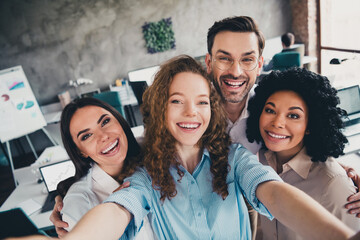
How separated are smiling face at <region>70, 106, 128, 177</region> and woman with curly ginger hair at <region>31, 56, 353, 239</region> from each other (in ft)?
0.61

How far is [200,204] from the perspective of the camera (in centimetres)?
98

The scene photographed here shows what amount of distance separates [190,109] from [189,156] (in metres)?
0.28

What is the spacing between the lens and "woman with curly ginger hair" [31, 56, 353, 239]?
87 cm

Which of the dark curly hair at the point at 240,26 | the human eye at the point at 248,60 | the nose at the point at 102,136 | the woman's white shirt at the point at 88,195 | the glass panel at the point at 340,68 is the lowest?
the glass panel at the point at 340,68

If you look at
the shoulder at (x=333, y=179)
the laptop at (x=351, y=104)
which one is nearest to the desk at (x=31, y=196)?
the shoulder at (x=333, y=179)

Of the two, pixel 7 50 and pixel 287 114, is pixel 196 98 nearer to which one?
pixel 287 114

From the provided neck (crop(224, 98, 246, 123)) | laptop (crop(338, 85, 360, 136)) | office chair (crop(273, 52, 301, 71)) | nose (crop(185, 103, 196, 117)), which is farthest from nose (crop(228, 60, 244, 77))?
office chair (crop(273, 52, 301, 71))

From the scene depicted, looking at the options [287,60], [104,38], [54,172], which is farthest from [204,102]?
[104,38]

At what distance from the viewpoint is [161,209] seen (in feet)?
3.28

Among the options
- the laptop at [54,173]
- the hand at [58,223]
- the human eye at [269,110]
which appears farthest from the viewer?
the laptop at [54,173]

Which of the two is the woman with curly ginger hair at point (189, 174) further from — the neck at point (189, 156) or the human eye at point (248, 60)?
the human eye at point (248, 60)

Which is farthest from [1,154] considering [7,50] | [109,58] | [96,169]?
[96,169]

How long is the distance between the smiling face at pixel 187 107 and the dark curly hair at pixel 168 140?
0.04 m

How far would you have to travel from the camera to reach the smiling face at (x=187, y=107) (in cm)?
102
